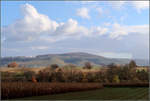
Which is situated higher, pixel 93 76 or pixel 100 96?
pixel 93 76

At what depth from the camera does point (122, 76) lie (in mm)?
37156

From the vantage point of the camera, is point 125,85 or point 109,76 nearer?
point 125,85

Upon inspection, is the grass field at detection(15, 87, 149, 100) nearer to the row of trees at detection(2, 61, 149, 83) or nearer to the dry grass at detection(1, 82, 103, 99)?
the dry grass at detection(1, 82, 103, 99)

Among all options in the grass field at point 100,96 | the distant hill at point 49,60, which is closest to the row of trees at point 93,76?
the distant hill at point 49,60

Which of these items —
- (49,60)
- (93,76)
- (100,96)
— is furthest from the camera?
(49,60)

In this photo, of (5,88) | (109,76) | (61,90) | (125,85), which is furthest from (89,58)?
(5,88)

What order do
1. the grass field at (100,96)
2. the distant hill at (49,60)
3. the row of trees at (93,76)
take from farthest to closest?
the distant hill at (49,60) < the row of trees at (93,76) < the grass field at (100,96)

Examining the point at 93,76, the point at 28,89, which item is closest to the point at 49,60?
the point at 93,76

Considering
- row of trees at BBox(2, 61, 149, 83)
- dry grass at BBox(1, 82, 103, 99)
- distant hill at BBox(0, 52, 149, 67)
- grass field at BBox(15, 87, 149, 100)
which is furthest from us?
distant hill at BBox(0, 52, 149, 67)

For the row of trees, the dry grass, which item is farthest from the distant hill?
the dry grass

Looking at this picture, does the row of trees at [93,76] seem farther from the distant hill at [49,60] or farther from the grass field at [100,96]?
the grass field at [100,96]

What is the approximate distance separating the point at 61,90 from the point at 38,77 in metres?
16.0

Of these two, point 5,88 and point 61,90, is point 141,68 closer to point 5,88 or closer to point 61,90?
point 61,90

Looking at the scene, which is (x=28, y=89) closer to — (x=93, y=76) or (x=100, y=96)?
(x=100, y=96)
